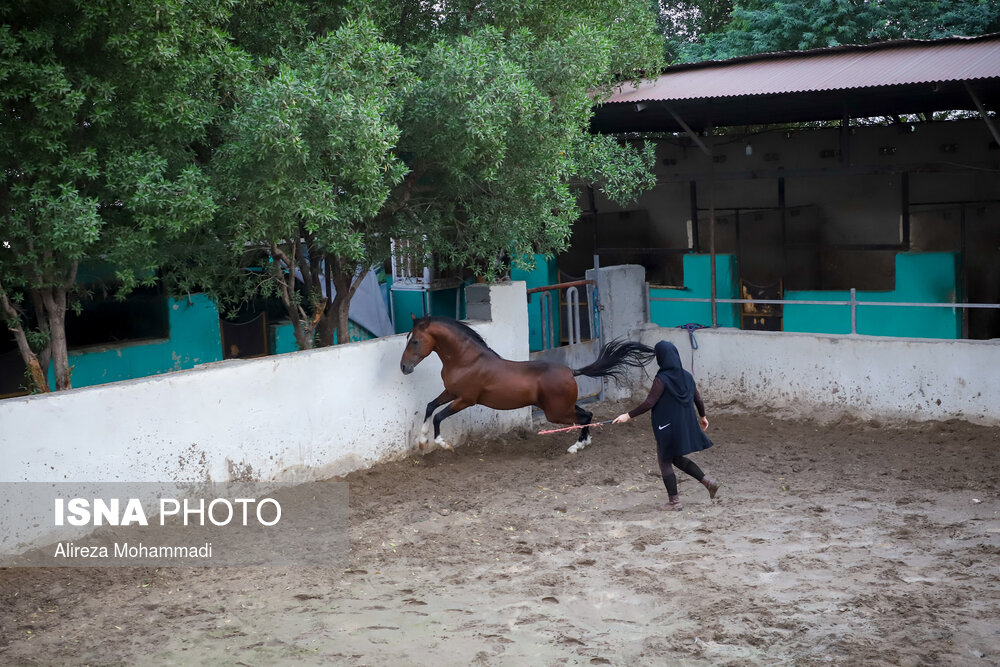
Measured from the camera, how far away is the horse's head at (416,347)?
8656mm

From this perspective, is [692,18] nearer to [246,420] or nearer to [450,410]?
[450,410]

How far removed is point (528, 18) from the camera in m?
9.54

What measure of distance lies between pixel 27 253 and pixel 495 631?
468cm

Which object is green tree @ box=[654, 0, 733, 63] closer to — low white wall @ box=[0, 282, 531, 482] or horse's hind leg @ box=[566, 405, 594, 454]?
low white wall @ box=[0, 282, 531, 482]

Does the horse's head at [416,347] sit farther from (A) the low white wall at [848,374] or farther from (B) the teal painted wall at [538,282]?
(B) the teal painted wall at [538,282]

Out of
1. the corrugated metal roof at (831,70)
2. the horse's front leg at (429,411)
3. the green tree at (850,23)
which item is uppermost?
the green tree at (850,23)

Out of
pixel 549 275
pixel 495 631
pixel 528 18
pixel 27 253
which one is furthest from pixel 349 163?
pixel 549 275

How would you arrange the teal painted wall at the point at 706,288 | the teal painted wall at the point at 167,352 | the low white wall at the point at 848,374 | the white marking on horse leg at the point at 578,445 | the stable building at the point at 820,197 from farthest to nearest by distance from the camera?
the teal painted wall at the point at 706,288 < the teal painted wall at the point at 167,352 < the stable building at the point at 820,197 < the low white wall at the point at 848,374 < the white marking on horse leg at the point at 578,445

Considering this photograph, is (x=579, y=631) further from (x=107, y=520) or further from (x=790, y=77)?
(x=790, y=77)

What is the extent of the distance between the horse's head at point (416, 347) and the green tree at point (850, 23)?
38.9 feet

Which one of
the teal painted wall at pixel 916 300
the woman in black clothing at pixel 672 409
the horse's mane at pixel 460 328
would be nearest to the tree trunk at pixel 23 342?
the horse's mane at pixel 460 328

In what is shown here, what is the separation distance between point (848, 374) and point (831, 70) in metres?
3.37

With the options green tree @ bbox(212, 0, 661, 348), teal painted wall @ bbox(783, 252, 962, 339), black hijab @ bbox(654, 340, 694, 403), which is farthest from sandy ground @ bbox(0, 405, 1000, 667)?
teal painted wall @ bbox(783, 252, 962, 339)

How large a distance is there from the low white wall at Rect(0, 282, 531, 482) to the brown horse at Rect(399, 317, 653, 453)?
33 centimetres
